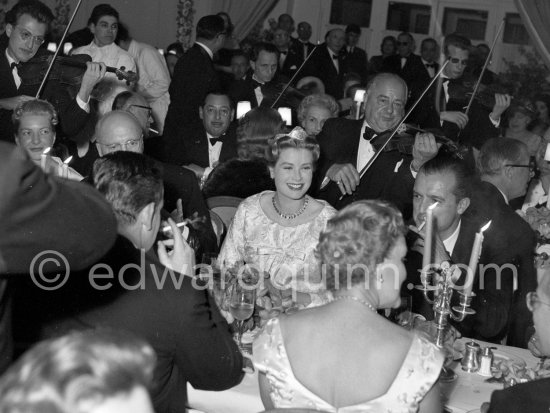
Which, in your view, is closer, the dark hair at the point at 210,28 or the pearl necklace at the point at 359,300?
the pearl necklace at the point at 359,300

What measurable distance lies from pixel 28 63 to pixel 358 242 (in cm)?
364

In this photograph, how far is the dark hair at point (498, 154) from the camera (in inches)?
155

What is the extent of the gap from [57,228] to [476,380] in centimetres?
159

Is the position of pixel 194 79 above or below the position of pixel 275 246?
above

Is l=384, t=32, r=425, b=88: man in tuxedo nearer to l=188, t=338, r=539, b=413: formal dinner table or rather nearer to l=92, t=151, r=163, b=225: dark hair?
l=188, t=338, r=539, b=413: formal dinner table

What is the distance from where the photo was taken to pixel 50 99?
16.8 ft

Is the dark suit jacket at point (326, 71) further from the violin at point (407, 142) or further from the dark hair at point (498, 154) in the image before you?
the dark hair at point (498, 154)

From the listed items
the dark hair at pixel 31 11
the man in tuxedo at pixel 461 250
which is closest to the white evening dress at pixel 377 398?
the man in tuxedo at pixel 461 250

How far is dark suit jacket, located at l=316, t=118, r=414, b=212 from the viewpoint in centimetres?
413

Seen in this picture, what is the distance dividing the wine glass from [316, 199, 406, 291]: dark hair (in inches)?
24.8

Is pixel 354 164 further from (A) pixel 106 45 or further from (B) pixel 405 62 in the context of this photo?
(B) pixel 405 62

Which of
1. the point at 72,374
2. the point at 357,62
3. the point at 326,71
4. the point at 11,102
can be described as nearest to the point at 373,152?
the point at 11,102

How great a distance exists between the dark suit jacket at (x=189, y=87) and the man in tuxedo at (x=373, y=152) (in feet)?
4.40

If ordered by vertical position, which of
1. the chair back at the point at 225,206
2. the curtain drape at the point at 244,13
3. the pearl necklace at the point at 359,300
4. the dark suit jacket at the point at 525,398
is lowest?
the dark suit jacket at the point at 525,398
